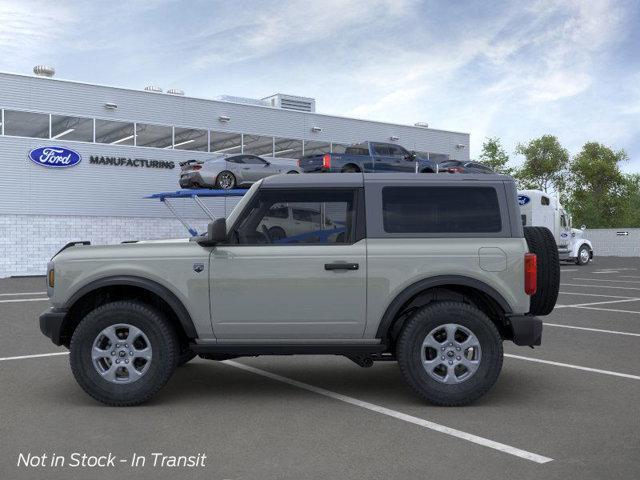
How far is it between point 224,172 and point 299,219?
740 inches

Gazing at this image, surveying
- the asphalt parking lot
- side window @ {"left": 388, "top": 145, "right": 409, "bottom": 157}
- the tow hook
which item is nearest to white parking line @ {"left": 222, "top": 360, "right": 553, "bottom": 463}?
the asphalt parking lot

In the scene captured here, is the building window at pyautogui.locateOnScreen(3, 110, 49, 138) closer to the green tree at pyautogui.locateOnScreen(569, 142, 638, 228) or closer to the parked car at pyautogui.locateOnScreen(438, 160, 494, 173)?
the parked car at pyautogui.locateOnScreen(438, 160, 494, 173)

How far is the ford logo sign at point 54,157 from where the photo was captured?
28.6m

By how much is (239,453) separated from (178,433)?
699 millimetres

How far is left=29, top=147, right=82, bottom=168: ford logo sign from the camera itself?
93.7ft

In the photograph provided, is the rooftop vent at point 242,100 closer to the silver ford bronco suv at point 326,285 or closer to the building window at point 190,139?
the building window at point 190,139

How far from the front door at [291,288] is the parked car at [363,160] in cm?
1654

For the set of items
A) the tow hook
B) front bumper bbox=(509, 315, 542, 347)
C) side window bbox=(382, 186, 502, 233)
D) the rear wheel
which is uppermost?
the rear wheel

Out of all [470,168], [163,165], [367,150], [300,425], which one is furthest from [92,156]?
[300,425]

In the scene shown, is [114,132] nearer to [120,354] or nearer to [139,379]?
[120,354]

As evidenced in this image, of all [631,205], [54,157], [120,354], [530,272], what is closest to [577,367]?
[530,272]

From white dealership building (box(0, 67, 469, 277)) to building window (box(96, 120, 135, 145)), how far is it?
42 mm

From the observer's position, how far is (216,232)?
5.93 m

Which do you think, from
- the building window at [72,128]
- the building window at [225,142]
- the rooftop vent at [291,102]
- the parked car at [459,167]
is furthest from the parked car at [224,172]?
the rooftop vent at [291,102]
